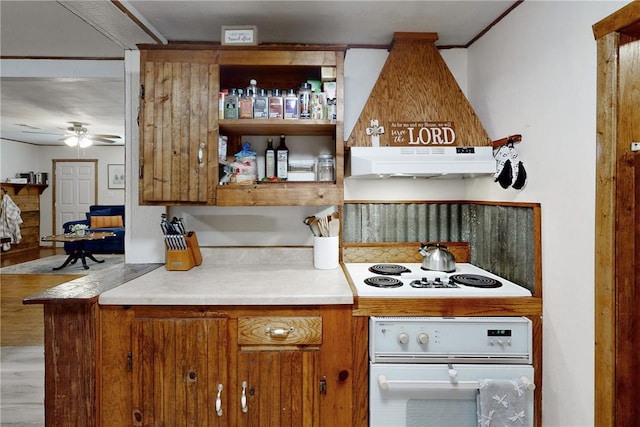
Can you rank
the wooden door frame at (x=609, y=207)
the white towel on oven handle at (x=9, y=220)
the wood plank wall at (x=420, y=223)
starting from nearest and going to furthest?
1. the wooden door frame at (x=609, y=207)
2. the wood plank wall at (x=420, y=223)
3. the white towel on oven handle at (x=9, y=220)

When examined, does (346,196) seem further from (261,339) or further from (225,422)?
(225,422)

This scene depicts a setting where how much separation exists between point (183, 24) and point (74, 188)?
8017 mm

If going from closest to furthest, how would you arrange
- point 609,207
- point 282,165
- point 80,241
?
point 609,207 → point 282,165 → point 80,241

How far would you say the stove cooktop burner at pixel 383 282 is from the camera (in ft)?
5.74

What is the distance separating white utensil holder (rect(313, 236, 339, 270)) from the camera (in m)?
2.14

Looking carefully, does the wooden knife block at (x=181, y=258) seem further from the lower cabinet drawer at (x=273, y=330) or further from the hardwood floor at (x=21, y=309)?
the hardwood floor at (x=21, y=309)

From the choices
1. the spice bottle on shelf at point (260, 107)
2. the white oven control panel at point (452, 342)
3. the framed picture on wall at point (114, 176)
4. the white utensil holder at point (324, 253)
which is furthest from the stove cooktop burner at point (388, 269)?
the framed picture on wall at point (114, 176)

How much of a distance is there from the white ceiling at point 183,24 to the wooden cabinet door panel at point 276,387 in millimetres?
1704

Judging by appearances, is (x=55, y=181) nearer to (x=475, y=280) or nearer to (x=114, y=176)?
(x=114, y=176)

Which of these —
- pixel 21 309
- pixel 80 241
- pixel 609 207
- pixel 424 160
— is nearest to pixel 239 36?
pixel 424 160

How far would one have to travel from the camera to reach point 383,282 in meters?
1.80

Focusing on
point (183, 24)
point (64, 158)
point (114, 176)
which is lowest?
point (114, 176)

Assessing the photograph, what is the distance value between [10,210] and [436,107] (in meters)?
8.40

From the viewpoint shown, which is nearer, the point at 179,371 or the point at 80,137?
the point at 179,371
